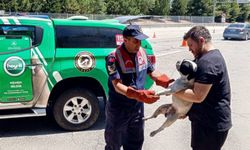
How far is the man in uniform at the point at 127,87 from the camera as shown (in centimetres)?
361

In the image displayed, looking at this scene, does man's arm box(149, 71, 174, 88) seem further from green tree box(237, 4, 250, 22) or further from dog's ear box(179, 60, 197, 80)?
green tree box(237, 4, 250, 22)

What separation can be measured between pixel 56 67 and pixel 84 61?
45 cm

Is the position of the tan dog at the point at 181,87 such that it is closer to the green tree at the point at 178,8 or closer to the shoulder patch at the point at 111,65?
the shoulder patch at the point at 111,65

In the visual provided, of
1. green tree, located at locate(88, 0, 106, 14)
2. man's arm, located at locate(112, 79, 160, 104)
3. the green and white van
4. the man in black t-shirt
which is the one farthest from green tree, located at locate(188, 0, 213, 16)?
the man in black t-shirt

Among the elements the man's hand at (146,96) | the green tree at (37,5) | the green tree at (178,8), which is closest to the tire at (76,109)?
the man's hand at (146,96)

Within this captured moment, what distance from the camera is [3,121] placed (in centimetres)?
611

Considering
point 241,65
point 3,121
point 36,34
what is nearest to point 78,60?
point 36,34

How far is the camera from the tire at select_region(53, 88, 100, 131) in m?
5.51

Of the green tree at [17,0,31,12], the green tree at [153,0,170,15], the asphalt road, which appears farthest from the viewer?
the green tree at [153,0,170,15]

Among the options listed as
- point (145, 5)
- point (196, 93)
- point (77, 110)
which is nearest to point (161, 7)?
point (145, 5)

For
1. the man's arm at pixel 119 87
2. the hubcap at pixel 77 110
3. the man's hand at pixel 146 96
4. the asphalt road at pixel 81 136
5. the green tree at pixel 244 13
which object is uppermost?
the green tree at pixel 244 13

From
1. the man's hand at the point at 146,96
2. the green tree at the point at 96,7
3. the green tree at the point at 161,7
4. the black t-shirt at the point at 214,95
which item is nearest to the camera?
the black t-shirt at the point at 214,95

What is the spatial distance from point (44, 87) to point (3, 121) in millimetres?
1329

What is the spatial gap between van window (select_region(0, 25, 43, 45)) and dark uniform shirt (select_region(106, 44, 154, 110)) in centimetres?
184
